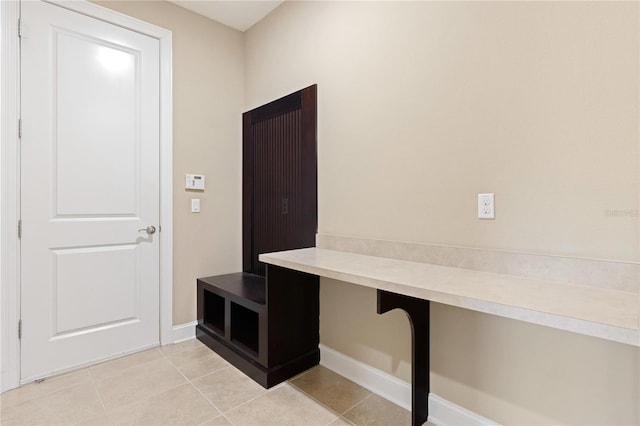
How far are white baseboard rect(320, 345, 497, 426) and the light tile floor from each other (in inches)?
1.7

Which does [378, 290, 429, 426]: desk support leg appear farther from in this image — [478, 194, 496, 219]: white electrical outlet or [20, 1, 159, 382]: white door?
[20, 1, 159, 382]: white door

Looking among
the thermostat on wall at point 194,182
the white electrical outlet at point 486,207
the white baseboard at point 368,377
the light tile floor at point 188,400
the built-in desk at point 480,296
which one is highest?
the thermostat on wall at point 194,182

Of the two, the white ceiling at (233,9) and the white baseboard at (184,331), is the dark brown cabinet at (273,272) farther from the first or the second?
the white ceiling at (233,9)

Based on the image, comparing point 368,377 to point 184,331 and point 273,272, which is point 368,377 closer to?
point 273,272

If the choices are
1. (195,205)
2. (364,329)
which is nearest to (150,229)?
(195,205)

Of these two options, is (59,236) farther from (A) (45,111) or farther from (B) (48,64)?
(B) (48,64)

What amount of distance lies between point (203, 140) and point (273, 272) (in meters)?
1.44

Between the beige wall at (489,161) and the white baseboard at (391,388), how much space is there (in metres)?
0.04

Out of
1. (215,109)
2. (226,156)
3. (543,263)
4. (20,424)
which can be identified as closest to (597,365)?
(543,263)

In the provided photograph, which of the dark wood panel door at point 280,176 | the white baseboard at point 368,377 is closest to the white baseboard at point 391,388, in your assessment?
the white baseboard at point 368,377

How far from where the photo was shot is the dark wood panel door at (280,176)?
226 centimetres

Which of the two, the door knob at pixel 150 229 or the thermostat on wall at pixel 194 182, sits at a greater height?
the thermostat on wall at pixel 194 182

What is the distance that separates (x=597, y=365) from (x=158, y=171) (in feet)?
9.00

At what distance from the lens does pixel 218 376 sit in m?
2.04
